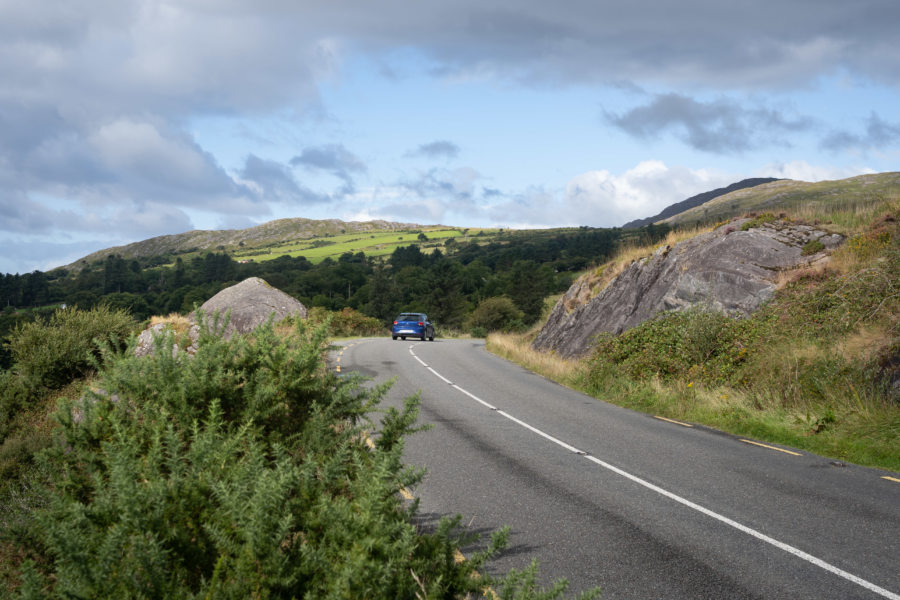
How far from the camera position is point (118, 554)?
253cm

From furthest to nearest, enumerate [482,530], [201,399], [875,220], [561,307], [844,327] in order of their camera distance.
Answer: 1. [561,307]
2. [875,220]
3. [844,327]
4. [482,530]
5. [201,399]

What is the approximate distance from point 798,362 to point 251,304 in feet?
52.1

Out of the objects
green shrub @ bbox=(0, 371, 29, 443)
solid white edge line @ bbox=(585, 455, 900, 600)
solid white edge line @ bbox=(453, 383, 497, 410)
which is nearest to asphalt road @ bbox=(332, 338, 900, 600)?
solid white edge line @ bbox=(585, 455, 900, 600)

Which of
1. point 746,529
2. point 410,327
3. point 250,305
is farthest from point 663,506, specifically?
point 410,327

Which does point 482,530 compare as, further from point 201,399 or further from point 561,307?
point 561,307

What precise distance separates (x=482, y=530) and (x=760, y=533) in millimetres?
2562

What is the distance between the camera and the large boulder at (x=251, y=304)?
1891 cm

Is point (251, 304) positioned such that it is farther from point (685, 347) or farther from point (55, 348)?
point (685, 347)

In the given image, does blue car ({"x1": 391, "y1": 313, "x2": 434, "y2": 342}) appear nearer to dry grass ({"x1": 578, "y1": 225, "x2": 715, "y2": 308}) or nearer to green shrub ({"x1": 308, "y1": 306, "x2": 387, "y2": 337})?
green shrub ({"x1": 308, "y1": 306, "x2": 387, "y2": 337})

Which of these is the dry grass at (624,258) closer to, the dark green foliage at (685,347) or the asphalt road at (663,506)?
the dark green foliage at (685,347)

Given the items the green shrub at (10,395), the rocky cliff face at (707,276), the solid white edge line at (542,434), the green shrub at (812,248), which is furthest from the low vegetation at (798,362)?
the green shrub at (10,395)

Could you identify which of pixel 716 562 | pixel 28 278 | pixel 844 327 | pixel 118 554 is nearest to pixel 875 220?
pixel 844 327

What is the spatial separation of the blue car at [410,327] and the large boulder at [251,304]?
1613 centimetres

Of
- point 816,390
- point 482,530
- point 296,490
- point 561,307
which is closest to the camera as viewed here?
point 296,490
